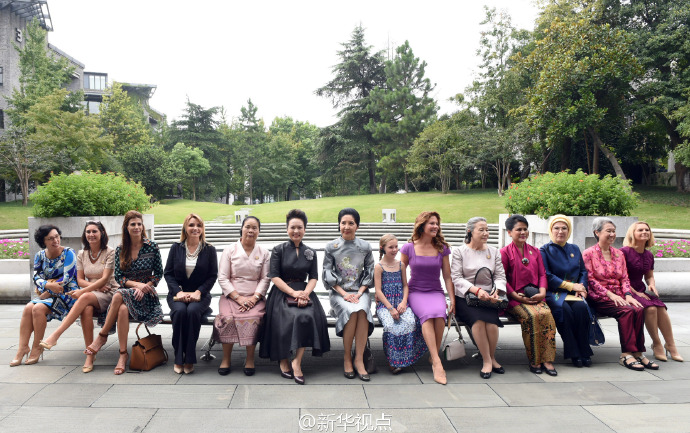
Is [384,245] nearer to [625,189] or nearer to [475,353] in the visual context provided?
[475,353]

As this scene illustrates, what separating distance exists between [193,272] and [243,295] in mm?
597

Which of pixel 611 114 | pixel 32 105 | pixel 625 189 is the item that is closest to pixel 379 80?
pixel 611 114

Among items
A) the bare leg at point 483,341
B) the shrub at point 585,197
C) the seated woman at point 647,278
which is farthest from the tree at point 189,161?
the seated woman at point 647,278

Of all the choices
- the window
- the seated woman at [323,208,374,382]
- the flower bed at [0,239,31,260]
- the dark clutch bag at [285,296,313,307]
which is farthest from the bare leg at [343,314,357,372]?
the window

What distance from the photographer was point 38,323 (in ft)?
14.7

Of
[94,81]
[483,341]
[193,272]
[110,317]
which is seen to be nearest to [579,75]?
[483,341]

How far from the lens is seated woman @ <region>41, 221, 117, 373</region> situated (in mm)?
4430

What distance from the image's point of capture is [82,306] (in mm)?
4418

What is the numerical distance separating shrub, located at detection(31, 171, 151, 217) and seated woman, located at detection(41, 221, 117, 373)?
2.67 m

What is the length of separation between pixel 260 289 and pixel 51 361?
7.48 feet

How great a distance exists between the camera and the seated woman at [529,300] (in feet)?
14.1

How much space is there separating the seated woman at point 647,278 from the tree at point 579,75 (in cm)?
1931

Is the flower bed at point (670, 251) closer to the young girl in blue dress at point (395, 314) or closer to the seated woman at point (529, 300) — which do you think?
the seated woman at point (529, 300)

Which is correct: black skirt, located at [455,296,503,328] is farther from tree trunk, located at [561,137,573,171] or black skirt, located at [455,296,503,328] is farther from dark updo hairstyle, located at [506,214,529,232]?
tree trunk, located at [561,137,573,171]
